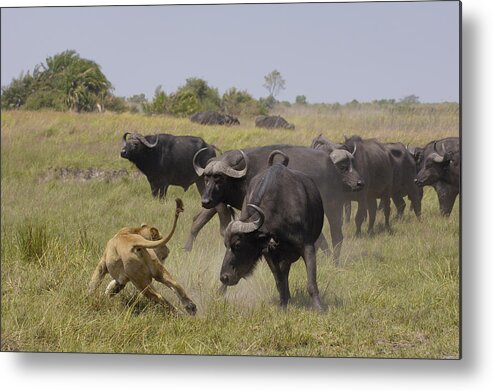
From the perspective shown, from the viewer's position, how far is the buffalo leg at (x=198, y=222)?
20.2 feet

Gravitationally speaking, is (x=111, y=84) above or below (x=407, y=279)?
above

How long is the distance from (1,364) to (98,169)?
125cm

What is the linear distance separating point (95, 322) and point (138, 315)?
0.79ft

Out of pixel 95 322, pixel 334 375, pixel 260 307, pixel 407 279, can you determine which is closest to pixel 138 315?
pixel 95 322

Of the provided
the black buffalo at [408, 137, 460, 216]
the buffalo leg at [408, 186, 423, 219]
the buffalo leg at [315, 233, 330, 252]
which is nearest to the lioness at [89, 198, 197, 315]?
the buffalo leg at [315, 233, 330, 252]

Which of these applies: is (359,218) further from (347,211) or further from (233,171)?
(233,171)

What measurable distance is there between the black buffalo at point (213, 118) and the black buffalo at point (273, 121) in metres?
0.13

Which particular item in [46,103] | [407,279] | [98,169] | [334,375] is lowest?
[334,375]

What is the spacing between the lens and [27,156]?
6.36m

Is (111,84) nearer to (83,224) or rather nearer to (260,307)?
(83,224)

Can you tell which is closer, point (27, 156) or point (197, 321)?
point (197, 321)

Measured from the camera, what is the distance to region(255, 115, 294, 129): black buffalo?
605 cm

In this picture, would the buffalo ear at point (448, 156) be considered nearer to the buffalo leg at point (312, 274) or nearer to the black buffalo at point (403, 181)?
the black buffalo at point (403, 181)

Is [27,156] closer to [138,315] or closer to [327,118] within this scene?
[138,315]
